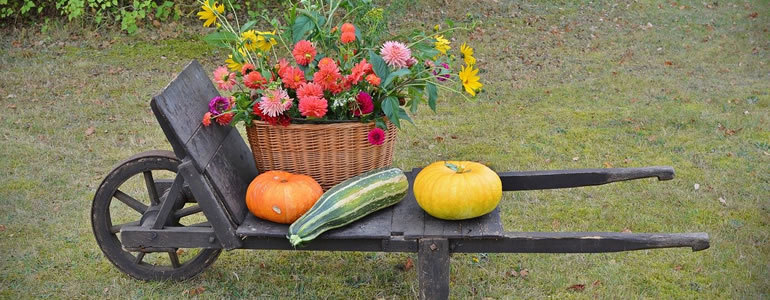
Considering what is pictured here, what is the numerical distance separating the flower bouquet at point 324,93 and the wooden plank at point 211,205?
271 millimetres

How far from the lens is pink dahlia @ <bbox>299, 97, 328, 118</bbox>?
3.09m

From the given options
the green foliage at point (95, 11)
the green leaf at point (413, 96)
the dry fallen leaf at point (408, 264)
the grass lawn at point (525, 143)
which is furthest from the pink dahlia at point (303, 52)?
the green foliage at point (95, 11)

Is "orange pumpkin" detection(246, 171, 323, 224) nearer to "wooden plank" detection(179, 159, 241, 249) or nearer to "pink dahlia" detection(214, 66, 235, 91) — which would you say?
"wooden plank" detection(179, 159, 241, 249)

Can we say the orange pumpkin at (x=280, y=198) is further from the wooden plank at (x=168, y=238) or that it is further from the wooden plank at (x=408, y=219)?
the wooden plank at (x=408, y=219)

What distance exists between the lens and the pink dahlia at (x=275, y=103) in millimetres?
3104

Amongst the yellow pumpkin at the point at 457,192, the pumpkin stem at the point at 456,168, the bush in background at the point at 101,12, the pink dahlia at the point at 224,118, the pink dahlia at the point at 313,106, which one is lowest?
the bush in background at the point at 101,12

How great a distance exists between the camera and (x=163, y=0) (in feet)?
32.4

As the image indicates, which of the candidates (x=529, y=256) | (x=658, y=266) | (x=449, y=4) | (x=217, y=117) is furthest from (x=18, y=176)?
(x=449, y=4)

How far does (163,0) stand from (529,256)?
736 centimetres

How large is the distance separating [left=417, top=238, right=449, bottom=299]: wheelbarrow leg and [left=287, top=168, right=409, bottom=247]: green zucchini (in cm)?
30

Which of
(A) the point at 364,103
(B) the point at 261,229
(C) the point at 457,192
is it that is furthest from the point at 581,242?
(B) the point at 261,229

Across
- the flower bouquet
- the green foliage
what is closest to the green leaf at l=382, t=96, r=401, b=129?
the flower bouquet

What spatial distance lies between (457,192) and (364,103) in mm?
603

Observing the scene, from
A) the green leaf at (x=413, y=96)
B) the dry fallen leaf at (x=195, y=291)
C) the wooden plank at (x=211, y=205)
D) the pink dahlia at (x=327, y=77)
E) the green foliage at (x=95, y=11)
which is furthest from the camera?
the green foliage at (x=95, y=11)
